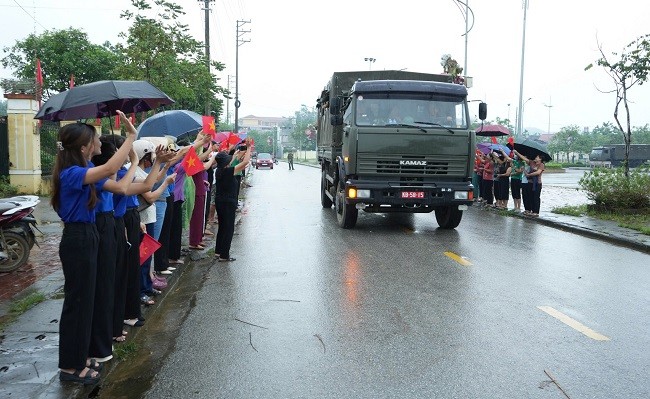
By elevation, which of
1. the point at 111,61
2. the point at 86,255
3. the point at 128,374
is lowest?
the point at 128,374

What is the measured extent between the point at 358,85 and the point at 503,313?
6.97 metres

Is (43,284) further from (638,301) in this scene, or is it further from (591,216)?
(591,216)

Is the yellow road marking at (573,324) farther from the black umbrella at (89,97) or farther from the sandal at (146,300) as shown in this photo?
the black umbrella at (89,97)

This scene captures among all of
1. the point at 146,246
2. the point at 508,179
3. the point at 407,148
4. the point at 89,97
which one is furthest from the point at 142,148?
the point at 508,179

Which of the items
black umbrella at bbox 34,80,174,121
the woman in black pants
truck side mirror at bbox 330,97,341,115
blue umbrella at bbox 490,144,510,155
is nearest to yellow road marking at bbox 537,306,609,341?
the woman in black pants

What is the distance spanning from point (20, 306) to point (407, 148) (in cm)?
756

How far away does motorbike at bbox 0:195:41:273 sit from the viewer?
7.87 m

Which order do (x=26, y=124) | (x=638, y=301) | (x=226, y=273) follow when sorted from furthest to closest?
(x=26, y=124)
(x=226, y=273)
(x=638, y=301)

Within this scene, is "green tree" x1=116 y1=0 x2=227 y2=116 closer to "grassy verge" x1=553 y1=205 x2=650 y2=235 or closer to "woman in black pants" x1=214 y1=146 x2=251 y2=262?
"woman in black pants" x1=214 y1=146 x2=251 y2=262

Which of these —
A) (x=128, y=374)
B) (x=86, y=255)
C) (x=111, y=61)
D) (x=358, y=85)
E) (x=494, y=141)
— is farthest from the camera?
(x=111, y=61)

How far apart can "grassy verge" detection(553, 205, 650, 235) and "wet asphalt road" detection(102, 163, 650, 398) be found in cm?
295

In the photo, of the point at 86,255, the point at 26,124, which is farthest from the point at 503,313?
the point at 26,124

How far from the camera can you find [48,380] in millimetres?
4316

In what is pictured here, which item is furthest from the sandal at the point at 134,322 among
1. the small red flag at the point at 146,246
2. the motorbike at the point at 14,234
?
the motorbike at the point at 14,234
